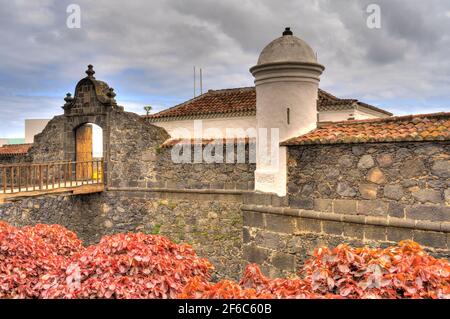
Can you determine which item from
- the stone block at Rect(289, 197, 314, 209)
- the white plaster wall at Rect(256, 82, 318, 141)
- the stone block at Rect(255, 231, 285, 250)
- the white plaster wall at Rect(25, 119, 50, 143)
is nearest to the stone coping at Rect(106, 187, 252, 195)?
the stone block at Rect(255, 231, 285, 250)

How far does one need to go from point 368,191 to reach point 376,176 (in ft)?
0.97

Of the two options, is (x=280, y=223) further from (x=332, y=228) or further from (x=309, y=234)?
(x=332, y=228)

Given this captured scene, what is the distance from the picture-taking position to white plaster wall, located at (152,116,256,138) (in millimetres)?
15578

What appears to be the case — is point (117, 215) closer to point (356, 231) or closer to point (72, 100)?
point (72, 100)

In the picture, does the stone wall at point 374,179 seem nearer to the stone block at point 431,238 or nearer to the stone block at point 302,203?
the stone block at point 302,203

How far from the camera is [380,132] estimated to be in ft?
22.6

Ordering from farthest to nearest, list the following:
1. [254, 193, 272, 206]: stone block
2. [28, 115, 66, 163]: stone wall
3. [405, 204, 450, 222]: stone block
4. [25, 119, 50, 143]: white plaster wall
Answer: [25, 119, 50, 143]: white plaster wall → [28, 115, 66, 163]: stone wall → [254, 193, 272, 206]: stone block → [405, 204, 450, 222]: stone block

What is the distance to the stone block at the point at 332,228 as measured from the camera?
23.3 feet

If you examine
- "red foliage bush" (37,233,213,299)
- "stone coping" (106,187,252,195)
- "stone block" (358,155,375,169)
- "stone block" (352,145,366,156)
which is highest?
"stone block" (352,145,366,156)

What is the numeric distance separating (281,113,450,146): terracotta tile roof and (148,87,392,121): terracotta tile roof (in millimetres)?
7304

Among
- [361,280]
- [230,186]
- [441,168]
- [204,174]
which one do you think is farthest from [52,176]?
[361,280]

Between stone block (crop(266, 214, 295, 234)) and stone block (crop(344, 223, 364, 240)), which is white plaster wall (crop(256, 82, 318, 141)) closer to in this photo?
stone block (crop(266, 214, 295, 234))

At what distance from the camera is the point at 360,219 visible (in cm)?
682

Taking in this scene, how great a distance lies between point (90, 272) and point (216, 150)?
6606 millimetres
